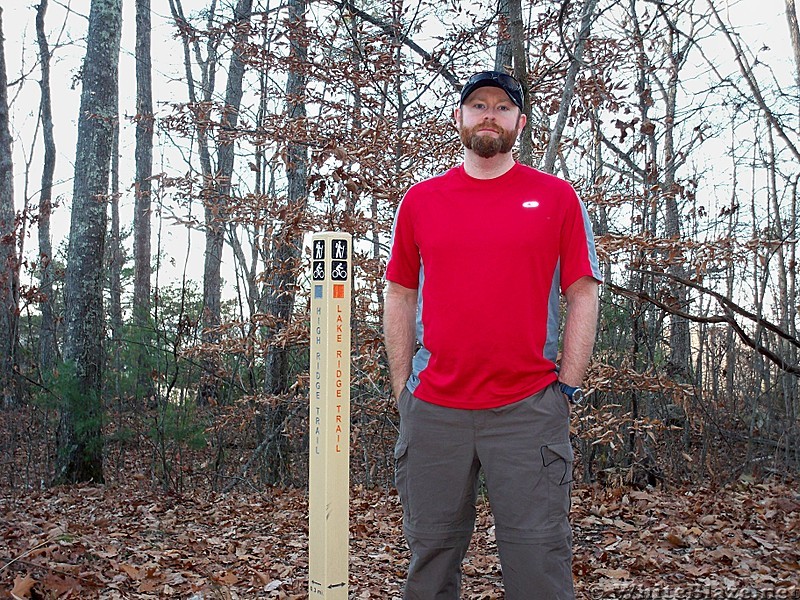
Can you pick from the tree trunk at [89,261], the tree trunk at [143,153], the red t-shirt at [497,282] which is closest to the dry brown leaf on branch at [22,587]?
the red t-shirt at [497,282]

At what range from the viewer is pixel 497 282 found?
9.35 feet

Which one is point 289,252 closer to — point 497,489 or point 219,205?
point 219,205

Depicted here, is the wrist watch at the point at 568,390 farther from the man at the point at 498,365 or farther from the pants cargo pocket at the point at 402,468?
the pants cargo pocket at the point at 402,468

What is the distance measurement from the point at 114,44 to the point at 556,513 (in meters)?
8.37

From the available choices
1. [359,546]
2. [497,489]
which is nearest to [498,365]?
[497,489]

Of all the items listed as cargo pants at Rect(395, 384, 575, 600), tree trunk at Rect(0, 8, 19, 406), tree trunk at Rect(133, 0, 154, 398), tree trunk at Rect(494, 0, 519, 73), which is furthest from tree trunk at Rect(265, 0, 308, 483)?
tree trunk at Rect(133, 0, 154, 398)

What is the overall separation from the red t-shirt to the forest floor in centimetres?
227

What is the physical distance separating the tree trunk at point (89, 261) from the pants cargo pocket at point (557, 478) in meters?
7.17

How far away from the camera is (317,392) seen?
3.24 m

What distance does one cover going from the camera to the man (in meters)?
2.78

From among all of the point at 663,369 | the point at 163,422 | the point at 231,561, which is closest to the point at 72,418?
the point at 163,422

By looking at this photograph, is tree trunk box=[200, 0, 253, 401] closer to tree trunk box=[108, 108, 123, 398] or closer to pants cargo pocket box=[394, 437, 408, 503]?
tree trunk box=[108, 108, 123, 398]

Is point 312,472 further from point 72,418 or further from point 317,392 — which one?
point 72,418

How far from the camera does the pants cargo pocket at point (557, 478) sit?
9.04 ft
